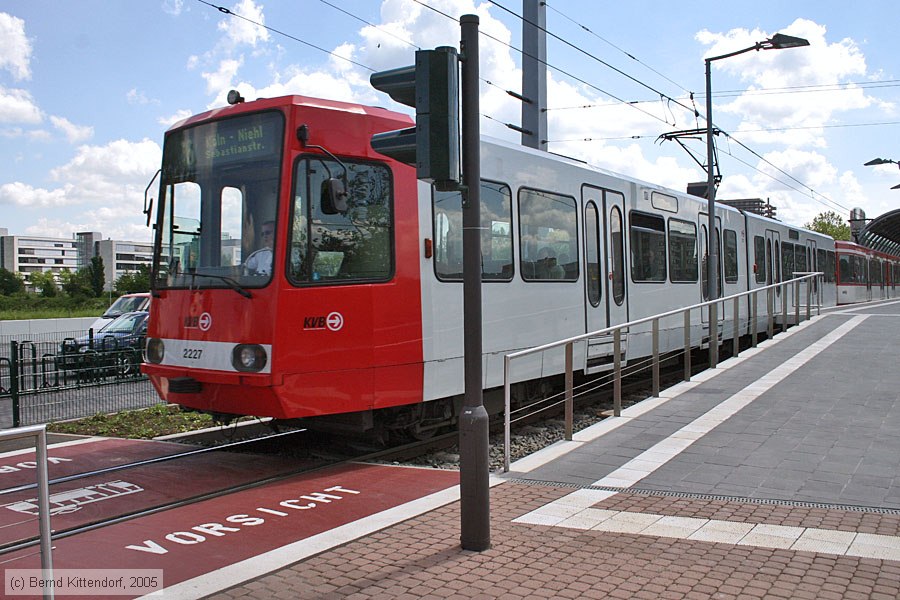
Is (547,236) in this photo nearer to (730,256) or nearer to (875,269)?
(730,256)

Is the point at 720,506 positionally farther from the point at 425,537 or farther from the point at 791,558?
the point at 425,537

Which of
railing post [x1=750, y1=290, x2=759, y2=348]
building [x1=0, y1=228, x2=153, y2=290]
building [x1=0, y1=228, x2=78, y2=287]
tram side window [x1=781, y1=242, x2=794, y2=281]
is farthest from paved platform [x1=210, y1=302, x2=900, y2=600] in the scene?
building [x1=0, y1=228, x2=78, y2=287]

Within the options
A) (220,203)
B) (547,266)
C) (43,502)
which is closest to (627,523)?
(43,502)

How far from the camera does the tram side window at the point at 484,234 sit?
8492mm

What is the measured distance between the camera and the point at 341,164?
24.7 ft

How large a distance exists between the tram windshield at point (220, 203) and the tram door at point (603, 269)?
17.4 feet

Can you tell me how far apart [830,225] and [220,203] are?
92.2 meters

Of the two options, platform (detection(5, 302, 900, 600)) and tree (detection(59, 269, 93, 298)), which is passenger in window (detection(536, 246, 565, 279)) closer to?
platform (detection(5, 302, 900, 600))

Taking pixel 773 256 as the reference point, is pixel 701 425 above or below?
below

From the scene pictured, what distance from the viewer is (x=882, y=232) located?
167ft

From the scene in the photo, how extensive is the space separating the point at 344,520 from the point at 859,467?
439 cm

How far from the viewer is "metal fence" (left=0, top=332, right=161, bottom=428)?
40.6 ft

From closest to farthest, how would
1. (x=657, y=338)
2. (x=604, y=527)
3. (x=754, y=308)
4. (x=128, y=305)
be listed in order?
(x=604, y=527), (x=657, y=338), (x=754, y=308), (x=128, y=305)

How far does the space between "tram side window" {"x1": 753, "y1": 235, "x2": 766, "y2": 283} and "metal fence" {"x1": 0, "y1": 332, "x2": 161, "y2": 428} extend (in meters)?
15.1
